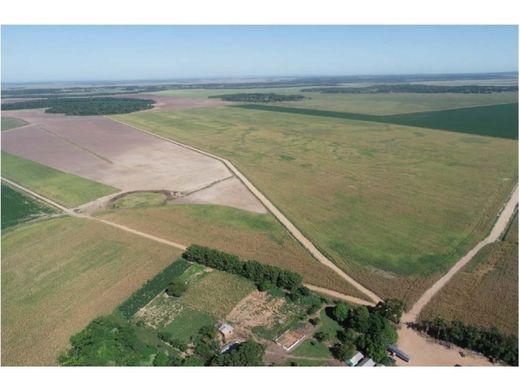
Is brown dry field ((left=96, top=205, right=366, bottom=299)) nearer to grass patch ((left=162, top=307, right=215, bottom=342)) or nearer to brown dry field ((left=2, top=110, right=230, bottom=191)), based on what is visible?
grass patch ((left=162, top=307, right=215, bottom=342))

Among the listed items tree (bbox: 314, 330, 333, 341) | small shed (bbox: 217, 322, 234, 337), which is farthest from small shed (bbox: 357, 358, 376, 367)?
small shed (bbox: 217, 322, 234, 337)

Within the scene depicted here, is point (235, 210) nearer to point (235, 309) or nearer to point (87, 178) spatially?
point (235, 309)

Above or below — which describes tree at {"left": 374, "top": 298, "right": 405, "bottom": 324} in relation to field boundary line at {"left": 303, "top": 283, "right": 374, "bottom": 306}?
above

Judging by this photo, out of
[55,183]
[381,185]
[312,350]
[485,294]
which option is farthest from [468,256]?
[55,183]

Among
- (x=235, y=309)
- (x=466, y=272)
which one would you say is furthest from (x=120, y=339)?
(x=466, y=272)

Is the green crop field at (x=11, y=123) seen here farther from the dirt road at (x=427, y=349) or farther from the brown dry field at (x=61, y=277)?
the dirt road at (x=427, y=349)

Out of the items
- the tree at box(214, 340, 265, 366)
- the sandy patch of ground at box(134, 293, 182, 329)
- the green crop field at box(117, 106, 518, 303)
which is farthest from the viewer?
the green crop field at box(117, 106, 518, 303)
